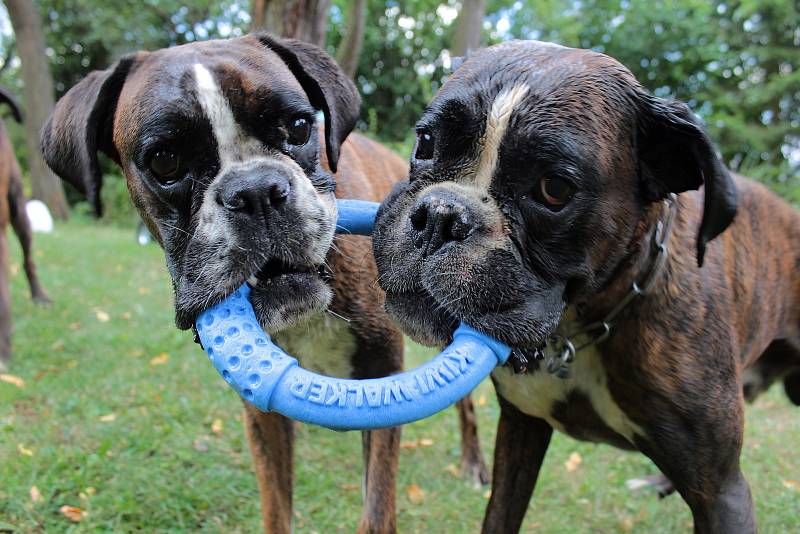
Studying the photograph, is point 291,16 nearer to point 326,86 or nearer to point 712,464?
point 326,86

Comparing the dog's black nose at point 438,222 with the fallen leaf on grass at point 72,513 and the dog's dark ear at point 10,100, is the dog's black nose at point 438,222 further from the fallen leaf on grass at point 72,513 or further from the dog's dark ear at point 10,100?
the dog's dark ear at point 10,100

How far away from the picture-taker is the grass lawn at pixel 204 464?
3.58 meters

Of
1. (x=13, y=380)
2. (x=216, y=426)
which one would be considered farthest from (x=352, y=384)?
(x=13, y=380)

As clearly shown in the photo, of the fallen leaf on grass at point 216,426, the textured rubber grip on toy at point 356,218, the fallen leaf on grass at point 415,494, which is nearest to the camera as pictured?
the textured rubber grip on toy at point 356,218

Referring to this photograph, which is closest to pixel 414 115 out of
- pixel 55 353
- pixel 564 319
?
pixel 55 353

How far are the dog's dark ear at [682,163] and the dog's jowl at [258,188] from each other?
110 centimetres

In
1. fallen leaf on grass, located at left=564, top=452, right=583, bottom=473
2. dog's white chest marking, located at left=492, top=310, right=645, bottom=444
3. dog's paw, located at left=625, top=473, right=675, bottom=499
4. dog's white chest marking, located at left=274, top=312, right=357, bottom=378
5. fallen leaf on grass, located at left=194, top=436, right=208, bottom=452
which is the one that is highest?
dog's white chest marking, located at left=492, top=310, right=645, bottom=444

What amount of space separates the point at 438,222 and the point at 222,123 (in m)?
0.90

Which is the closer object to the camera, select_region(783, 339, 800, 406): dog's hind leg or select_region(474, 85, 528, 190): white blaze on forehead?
select_region(474, 85, 528, 190): white blaze on forehead

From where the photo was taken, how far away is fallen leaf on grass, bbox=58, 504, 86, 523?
3.40 metres

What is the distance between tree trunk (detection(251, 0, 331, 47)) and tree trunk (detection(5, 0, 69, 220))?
12.9 meters

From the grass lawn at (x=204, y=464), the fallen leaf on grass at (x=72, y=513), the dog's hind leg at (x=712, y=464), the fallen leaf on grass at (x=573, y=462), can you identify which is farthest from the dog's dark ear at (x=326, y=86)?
the fallen leaf on grass at (x=573, y=462)

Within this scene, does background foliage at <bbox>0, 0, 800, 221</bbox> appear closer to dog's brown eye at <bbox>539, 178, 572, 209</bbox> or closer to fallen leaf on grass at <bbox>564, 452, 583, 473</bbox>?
A: fallen leaf on grass at <bbox>564, 452, 583, 473</bbox>

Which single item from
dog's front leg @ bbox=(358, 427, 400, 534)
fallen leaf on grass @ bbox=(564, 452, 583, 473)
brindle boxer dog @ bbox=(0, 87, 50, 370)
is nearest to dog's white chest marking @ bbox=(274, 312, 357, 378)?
dog's front leg @ bbox=(358, 427, 400, 534)
